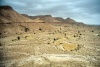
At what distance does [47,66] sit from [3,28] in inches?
845

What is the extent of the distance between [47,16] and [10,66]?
91.3m

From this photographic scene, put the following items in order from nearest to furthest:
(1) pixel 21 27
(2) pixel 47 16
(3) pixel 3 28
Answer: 1. (3) pixel 3 28
2. (1) pixel 21 27
3. (2) pixel 47 16

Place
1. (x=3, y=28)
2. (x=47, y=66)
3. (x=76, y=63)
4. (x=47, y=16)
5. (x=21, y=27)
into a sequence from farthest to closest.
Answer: (x=47, y=16) → (x=21, y=27) → (x=3, y=28) → (x=76, y=63) → (x=47, y=66)

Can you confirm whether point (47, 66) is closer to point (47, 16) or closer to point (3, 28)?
Result: point (3, 28)

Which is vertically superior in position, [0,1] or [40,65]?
[0,1]

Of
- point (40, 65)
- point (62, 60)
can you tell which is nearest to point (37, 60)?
point (40, 65)

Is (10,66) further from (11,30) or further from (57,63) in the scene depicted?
(11,30)

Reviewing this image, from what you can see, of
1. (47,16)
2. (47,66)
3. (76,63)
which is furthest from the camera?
(47,16)

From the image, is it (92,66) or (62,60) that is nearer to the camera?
(92,66)

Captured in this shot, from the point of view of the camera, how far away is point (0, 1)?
6.04 metres

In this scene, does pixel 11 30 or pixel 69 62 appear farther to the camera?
pixel 11 30

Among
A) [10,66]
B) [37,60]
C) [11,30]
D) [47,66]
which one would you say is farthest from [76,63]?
[11,30]

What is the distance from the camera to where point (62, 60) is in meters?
8.73

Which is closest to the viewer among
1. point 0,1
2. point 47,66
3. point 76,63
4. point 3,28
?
point 0,1
